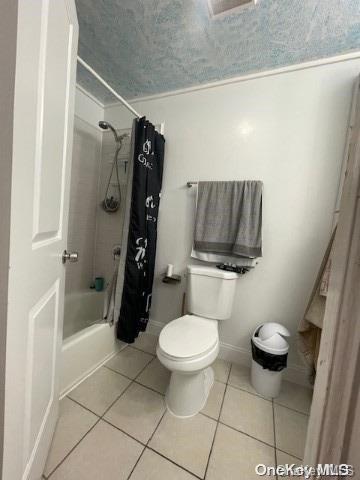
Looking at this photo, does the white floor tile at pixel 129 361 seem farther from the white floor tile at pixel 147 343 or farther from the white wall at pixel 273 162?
the white wall at pixel 273 162

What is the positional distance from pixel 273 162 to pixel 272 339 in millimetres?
1229

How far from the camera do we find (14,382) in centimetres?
45

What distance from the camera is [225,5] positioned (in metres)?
1.00

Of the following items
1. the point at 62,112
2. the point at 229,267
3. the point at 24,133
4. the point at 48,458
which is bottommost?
the point at 48,458

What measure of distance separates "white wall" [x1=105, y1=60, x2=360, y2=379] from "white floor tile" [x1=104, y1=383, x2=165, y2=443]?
700mm

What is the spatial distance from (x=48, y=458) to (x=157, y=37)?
2.29 metres

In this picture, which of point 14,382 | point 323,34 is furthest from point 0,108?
point 323,34

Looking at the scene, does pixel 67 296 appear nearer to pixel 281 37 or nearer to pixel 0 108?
pixel 0 108

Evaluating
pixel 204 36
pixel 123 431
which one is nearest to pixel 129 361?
pixel 123 431

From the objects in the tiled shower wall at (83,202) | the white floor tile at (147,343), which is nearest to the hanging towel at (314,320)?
the white floor tile at (147,343)

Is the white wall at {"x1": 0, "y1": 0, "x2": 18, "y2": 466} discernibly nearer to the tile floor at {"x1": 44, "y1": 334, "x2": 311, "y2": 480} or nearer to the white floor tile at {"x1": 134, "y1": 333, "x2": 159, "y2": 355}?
the tile floor at {"x1": 44, "y1": 334, "x2": 311, "y2": 480}

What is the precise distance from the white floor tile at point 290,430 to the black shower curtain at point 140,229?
1.06 meters

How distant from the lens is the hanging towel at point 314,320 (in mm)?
1116

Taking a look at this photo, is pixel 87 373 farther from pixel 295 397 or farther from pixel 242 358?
pixel 295 397
